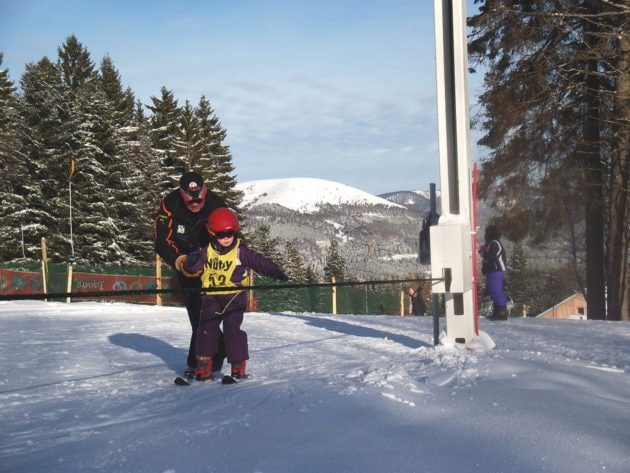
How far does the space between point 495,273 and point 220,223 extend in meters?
6.67

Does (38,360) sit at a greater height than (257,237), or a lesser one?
lesser

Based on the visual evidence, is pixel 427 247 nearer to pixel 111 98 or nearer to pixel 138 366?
pixel 138 366

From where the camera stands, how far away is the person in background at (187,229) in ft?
15.1

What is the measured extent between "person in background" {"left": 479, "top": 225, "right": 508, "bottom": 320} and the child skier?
244 inches

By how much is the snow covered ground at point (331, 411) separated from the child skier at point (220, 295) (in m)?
0.23

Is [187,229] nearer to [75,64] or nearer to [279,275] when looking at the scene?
[279,275]

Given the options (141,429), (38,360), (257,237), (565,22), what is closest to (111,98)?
(257,237)

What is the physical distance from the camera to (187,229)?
185 inches

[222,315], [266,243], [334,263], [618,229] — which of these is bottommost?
[222,315]

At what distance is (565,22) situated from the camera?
13203 millimetres

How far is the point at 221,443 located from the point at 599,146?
13715mm

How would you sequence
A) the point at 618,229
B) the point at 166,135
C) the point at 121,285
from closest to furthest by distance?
the point at 618,229 < the point at 121,285 < the point at 166,135

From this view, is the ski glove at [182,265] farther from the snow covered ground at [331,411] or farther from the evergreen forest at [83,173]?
the evergreen forest at [83,173]

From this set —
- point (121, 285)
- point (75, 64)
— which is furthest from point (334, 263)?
point (121, 285)
